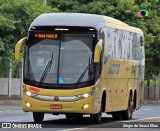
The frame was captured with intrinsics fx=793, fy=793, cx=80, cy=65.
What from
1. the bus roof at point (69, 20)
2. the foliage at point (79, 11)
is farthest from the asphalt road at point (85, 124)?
the foliage at point (79, 11)

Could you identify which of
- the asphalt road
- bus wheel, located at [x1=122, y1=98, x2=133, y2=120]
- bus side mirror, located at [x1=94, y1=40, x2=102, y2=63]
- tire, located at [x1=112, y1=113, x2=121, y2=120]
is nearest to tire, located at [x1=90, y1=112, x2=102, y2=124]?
the asphalt road

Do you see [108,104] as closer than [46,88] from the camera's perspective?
No

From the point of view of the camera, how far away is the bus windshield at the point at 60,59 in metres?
24.6

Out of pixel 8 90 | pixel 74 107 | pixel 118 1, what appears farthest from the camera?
pixel 118 1

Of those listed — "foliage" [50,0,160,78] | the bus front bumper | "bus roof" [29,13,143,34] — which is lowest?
the bus front bumper

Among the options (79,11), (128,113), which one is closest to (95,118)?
(128,113)

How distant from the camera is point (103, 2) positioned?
58.8 metres

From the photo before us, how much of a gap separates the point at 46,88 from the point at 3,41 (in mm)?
23199

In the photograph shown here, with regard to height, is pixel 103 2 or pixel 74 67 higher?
pixel 103 2

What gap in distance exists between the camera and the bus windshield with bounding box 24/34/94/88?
24641mm

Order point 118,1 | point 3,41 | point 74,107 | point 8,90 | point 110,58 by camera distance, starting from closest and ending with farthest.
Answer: point 74,107
point 110,58
point 3,41
point 8,90
point 118,1

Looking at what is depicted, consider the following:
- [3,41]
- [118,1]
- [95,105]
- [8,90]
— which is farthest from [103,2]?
[95,105]

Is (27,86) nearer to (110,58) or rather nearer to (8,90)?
(110,58)

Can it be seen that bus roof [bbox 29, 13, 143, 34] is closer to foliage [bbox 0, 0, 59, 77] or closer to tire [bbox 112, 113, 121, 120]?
tire [bbox 112, 113, 121, 120]
